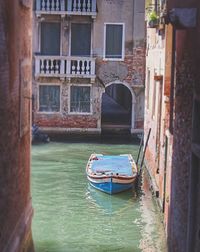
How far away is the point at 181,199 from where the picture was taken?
278 inches

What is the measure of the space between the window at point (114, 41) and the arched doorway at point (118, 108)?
3.28 ft

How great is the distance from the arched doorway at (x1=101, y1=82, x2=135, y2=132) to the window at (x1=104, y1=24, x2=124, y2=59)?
39.3 inches

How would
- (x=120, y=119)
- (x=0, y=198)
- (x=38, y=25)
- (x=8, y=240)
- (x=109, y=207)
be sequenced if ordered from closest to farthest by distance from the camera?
(x=0, y=198) → (x=8, y=240) → (x=109, y=207) → (x=38, y=25) → (x=120, y=119)

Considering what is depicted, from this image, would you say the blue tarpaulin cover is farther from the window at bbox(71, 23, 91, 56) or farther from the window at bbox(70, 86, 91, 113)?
the window at bbox(71, 23, 91, 56)

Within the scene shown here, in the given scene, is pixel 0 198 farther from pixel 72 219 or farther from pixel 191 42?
pixel 72 219

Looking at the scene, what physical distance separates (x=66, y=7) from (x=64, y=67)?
1.92 m

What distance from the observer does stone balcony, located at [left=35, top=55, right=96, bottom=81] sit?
19.5 m

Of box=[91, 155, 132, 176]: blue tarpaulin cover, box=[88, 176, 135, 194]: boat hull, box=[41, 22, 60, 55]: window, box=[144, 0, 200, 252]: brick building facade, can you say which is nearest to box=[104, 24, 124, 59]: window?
box=[41, 22, 60, 55]: window

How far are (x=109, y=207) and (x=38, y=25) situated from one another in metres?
9.36

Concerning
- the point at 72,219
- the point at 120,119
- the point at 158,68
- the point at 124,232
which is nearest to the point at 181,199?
the point at 124,232

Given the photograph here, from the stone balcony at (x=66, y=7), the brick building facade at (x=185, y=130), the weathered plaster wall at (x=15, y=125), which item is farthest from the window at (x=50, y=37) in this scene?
the weathered plaster wall at (x=15, y=125)

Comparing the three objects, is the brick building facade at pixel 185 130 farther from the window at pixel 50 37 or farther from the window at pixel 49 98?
the window at pixel 49 98

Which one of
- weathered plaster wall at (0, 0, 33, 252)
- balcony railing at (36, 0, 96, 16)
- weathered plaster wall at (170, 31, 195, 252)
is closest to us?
weathered plaster wall at (0, 0, 33, 252)

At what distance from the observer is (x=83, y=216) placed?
11000 millimetres
